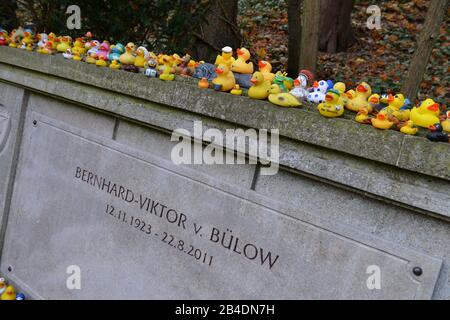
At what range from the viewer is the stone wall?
196 centimetres

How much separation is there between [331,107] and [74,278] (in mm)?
2186

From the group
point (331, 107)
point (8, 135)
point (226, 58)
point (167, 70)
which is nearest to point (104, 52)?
point (167, 70)

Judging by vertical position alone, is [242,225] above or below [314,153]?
below

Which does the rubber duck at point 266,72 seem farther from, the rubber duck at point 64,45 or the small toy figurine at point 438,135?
the rubber duck at point 64,45

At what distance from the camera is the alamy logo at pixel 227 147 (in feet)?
7.58

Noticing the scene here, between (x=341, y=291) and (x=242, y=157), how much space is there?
0.83m

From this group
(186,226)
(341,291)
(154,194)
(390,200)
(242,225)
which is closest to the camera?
(390,200)

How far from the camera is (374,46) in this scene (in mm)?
10406

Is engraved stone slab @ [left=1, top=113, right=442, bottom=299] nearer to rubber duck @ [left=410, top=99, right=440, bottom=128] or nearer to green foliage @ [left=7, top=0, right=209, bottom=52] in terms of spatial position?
rubber duck @ [left=410, top=99, right=440, bottom=128]

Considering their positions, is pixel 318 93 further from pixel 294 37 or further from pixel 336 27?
pixel 336 27

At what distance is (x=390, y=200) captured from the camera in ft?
6.47

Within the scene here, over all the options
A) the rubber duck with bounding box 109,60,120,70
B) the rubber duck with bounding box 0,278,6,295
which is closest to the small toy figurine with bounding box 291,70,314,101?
the rubber duck with bounding box 109,60,120,70
